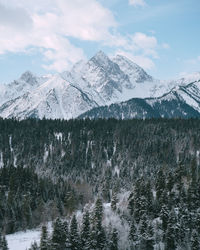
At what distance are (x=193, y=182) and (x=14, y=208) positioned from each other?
5656 cm

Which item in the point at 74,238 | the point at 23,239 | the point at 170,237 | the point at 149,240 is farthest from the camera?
the point at 23,239

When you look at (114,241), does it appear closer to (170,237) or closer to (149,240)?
(149,240)

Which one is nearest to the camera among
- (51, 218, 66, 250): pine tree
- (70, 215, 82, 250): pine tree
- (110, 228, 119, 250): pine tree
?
(51, 218, 66, 250): pine tree

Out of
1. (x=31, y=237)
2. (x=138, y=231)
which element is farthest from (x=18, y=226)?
(x=138, y=231)

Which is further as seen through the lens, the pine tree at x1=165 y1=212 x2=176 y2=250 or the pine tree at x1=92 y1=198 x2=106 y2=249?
the pine tree at x1=165 y1=212 x2=176 y2=250

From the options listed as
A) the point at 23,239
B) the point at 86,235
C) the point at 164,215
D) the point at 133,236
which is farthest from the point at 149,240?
the point at 23,239

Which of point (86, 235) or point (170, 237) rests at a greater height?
point (86, 235)

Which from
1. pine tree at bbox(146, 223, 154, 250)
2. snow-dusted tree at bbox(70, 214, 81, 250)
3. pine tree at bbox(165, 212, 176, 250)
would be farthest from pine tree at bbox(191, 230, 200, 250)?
snow-dusted tree at bbox(70, 214, 81, 250)

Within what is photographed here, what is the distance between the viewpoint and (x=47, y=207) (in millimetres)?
124500

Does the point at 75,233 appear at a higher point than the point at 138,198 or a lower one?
lower

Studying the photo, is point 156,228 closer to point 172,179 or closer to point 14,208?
point 172,179

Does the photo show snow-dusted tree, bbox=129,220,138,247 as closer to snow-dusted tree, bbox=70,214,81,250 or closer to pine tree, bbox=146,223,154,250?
pine tree, bbox=146,223,154,250

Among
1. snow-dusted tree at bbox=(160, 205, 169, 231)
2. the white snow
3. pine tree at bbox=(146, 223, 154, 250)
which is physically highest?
snow-dusted tree at bbox=(160, 205, 169, 231)

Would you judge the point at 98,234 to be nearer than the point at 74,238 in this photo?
No
